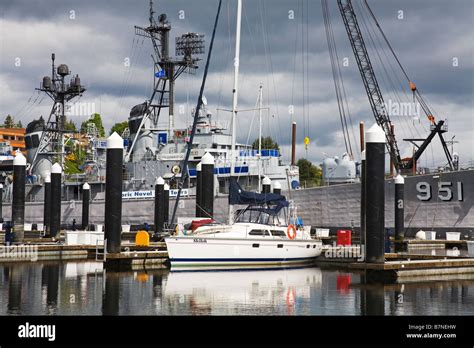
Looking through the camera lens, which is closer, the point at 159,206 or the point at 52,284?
the point at 52,284

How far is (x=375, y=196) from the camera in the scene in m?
22.9

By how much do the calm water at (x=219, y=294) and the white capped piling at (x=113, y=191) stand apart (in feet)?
5.61

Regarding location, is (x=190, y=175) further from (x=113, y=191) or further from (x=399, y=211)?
(x=113, y=191)

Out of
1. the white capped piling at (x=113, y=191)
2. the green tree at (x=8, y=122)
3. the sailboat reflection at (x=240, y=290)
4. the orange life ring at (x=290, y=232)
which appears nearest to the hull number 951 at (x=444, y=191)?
the orange life ring at (x=290, y=232)

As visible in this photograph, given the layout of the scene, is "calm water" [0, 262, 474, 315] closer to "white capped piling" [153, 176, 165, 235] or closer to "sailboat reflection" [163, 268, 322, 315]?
"sailboat reflection" [163, 268, 322, 315]

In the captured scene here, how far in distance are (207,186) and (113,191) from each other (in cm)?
815

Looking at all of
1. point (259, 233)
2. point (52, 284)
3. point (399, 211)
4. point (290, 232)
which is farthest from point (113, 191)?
point (399, 211)

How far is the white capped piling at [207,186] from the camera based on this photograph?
34438 mm

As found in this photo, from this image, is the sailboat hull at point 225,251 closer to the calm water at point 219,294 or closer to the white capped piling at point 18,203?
the calm water at point 219,294

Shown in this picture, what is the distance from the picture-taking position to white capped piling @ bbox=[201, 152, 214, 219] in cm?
3444

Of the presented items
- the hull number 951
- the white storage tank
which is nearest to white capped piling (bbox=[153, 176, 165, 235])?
the white storage tank
